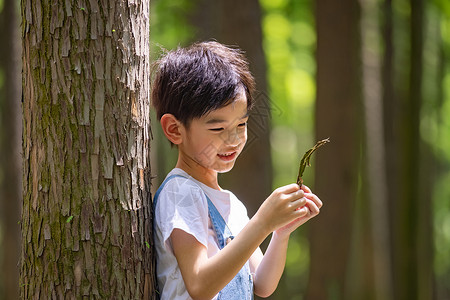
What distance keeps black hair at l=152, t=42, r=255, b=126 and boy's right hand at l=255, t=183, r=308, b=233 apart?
0.49 metres

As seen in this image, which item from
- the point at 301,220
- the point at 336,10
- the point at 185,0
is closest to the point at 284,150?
the point at 185,0

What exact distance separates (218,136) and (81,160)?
0.60 m

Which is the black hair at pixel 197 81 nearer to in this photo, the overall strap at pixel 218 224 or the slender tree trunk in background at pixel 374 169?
the overall strap at pixel 218 224

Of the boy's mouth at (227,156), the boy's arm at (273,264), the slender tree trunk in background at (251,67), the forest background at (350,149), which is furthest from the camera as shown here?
the forest background at (350,149)

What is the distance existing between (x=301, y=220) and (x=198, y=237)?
0.52m

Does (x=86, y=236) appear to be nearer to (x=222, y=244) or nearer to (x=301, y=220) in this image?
(x=222, y=244)

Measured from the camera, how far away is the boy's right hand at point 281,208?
2.38m

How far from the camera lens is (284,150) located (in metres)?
25.0

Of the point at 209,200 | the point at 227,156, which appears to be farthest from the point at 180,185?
the point at 227,156

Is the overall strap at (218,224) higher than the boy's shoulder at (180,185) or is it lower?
lower

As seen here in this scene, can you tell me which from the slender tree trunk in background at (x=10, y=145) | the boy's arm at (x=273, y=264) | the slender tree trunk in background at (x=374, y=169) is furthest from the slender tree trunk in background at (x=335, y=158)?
the boy's arm at (x=273, y=264)

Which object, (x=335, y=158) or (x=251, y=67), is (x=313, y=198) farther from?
→ (x=335, y=158)

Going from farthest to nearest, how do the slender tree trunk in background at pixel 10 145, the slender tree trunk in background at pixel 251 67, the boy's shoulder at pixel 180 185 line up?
the slender tree trunk in background at pixel 10 145
the slender tree trunk in background at pixel 251 67
the boy's shoulder at pixel 180 185

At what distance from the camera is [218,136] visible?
2607mm
